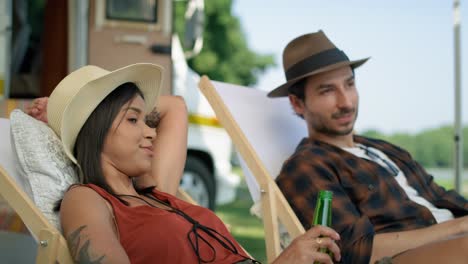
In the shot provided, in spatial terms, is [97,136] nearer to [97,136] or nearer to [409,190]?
[97,136]

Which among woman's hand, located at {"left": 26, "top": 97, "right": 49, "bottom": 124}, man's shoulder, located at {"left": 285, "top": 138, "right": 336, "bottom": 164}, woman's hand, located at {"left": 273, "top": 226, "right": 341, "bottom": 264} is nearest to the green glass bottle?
woman's hand, located at {"left": 273, "top": 226, "right": 341, "bottom": 264}

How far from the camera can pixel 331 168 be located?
3.25 meters

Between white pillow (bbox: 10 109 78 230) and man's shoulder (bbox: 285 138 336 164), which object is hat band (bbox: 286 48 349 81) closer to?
man's shoulder (bbox: 285 138 336 164)

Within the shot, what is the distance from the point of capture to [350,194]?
10.6ft

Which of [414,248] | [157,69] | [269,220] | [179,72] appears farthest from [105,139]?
[179,72]

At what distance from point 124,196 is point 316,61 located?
4.21 ft

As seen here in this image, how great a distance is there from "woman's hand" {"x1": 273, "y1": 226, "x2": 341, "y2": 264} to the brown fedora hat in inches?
53.2

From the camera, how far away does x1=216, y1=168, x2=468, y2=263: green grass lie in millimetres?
6387

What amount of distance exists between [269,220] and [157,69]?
816 mm

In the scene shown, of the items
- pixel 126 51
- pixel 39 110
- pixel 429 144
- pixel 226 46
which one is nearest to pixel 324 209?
pixel 39 110

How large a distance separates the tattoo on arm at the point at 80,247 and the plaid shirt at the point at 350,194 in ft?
3.62

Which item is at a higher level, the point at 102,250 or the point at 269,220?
the point at 102,250

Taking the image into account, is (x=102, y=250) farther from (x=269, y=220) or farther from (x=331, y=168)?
(x=331, y=168)

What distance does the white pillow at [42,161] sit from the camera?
2.60m
